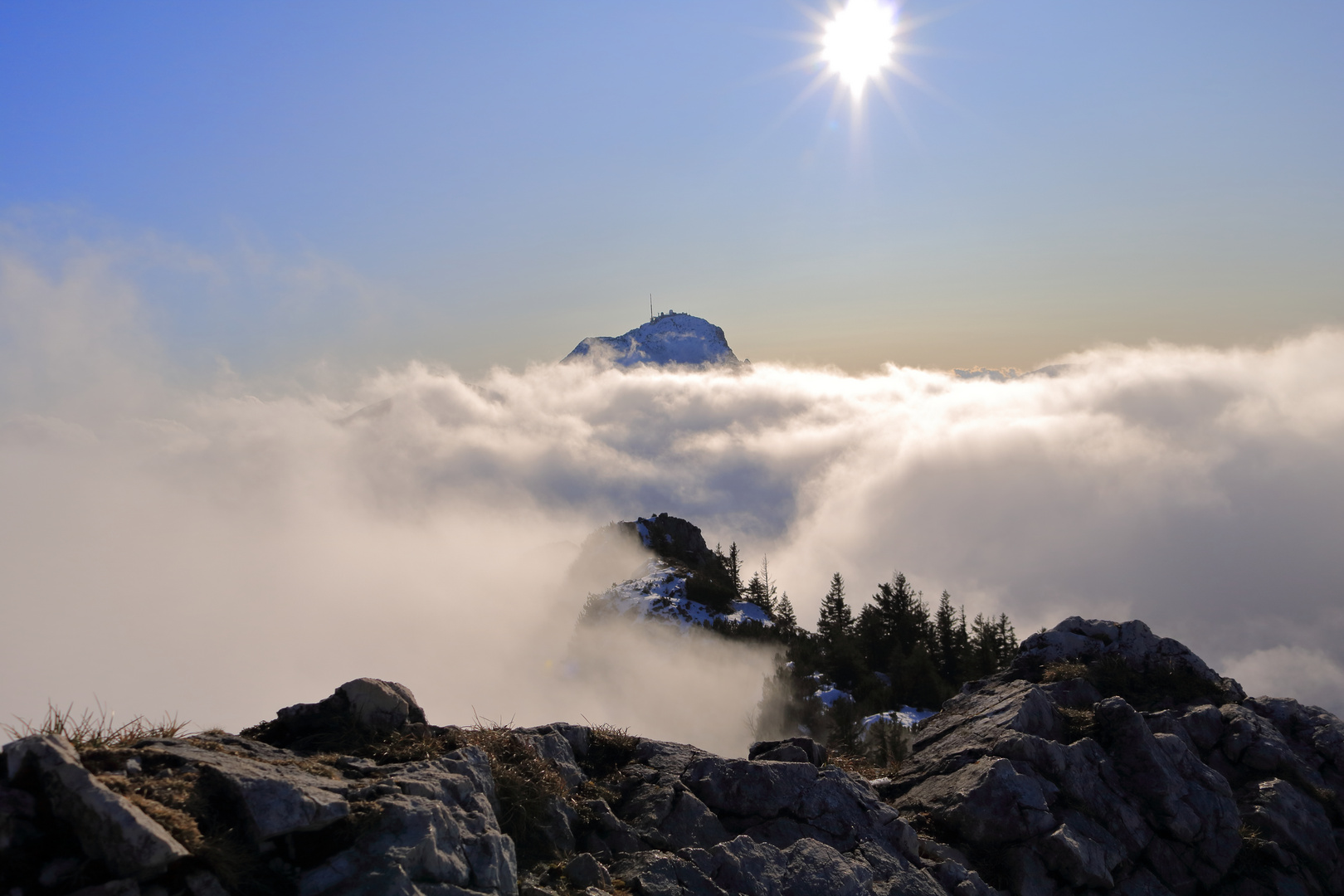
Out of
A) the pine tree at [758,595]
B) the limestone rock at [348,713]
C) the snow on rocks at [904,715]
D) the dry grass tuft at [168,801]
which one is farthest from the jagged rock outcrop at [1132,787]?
the pine tree at [758,595]

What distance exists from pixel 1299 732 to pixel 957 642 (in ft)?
184

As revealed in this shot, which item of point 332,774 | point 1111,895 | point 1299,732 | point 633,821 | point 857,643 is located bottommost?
point 1111,895

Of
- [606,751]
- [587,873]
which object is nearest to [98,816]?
[587,873]

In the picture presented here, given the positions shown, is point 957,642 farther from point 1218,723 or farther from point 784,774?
point 784,774

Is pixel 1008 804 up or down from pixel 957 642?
down

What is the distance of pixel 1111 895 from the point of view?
42.5 ft

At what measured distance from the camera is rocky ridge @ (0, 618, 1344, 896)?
729cm

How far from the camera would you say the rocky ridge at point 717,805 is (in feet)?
23.9

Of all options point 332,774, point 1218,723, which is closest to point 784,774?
point 332,774

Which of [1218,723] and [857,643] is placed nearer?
[1218,723]

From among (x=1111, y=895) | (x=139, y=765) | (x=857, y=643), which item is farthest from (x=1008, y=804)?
(x=857, y=643)

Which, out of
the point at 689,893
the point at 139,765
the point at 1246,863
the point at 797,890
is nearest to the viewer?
the point at 139,765

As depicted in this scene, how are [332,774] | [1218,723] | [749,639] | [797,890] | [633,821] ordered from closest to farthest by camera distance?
[332,774] → [797,890] → [633,821] → [1218,723] → [749,639]

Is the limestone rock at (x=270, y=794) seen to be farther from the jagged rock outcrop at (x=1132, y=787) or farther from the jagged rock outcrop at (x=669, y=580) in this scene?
the jagged rock outcrop at (x=669, y=580)
